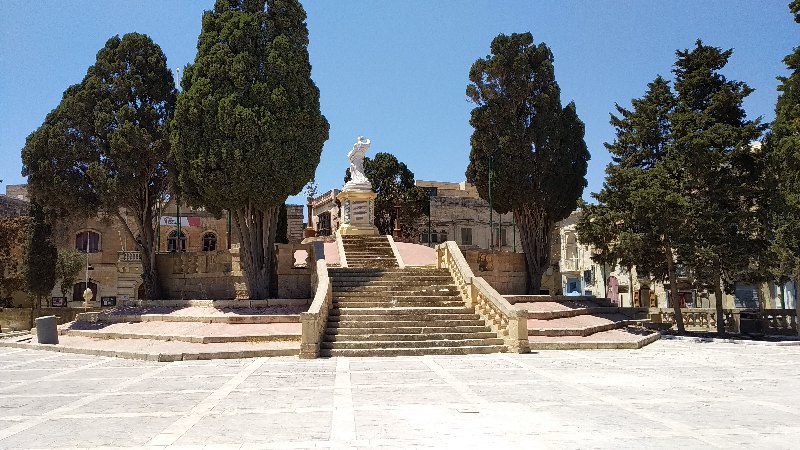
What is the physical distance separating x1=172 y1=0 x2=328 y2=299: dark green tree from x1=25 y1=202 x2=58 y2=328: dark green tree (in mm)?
12499

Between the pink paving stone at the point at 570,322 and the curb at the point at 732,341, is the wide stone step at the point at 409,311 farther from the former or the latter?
Answer: the curb at the point at 732,341

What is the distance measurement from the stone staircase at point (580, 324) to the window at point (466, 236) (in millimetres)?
26061

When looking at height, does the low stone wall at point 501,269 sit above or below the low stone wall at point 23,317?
above

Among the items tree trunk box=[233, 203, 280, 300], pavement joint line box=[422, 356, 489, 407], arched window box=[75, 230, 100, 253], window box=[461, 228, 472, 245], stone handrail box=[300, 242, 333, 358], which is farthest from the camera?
window box=[461, 228, 472, 245]

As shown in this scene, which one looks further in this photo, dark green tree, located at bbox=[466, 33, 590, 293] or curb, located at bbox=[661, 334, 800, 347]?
dark green tree, located at bbox=[466, 33, 590, 293]

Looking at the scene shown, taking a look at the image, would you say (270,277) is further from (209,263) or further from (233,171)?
(233,171)

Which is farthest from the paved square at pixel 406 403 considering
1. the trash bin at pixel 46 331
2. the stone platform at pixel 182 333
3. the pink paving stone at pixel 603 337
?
the trash bin at pixel 46 331

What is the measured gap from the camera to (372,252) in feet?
82.5

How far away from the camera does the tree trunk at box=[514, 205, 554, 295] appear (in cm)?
2488

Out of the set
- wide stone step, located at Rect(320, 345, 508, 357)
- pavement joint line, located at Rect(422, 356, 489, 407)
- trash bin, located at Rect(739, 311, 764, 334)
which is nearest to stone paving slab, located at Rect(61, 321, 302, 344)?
wide stone step, located at Rect(320, 345, 508, 357)

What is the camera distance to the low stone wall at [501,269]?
23.5m

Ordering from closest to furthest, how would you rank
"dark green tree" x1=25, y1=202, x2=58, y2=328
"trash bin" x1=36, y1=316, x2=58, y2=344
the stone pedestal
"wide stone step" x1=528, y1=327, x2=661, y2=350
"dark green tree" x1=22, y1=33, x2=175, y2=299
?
"wide stone step" x1=528, y1=327, x2=661, y2=350 → "trash bin" x1=36, y1=316, x2=58, y2=344 → "dark green tree" x1=22, y1=33, x2=175, y2=299 → "dark green tree" x1=25, y1=202, x2=58, y2=328 → the stone pedestal

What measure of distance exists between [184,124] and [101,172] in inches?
141

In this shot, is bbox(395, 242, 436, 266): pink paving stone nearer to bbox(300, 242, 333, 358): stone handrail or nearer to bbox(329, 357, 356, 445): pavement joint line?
A: bbox(300, 242, 333, 358): stone handrail
